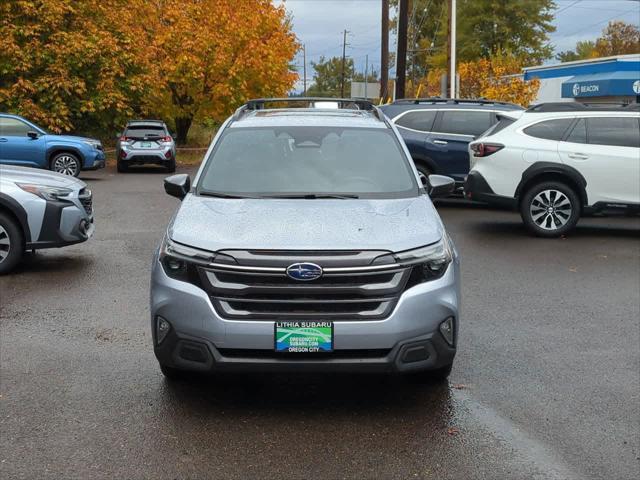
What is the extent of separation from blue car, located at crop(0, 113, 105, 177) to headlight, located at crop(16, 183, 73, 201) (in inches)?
461

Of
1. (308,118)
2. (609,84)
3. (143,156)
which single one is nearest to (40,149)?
(143,156)

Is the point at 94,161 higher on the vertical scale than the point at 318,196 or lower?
lower

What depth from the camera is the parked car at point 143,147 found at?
26.2 metres

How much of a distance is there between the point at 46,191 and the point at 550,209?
7155 millimetres

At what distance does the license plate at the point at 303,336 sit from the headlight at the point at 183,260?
565mm

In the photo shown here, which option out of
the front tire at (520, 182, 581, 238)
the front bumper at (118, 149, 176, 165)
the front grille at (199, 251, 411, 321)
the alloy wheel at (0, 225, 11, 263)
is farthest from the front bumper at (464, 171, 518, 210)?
the front bumper at (118, 149, 176, 165)

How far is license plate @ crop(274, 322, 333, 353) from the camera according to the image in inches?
183

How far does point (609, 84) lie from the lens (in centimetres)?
3522

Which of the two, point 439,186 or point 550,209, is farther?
point 550,209

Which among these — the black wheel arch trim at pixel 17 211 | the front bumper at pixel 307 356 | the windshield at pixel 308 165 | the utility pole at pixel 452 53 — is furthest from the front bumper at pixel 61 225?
the utility pole at pixel 452 53

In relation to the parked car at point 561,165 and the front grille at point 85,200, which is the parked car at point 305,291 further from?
the parked car at point 561,165

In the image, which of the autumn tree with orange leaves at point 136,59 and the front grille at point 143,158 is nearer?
the front grille at point 143,158

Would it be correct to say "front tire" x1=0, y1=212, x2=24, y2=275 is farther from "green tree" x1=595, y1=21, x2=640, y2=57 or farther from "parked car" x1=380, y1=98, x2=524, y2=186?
"green tree" x1=595, y1=21, x2=640, y2=57

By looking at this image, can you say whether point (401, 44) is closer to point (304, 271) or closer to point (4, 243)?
point (4, 243)
